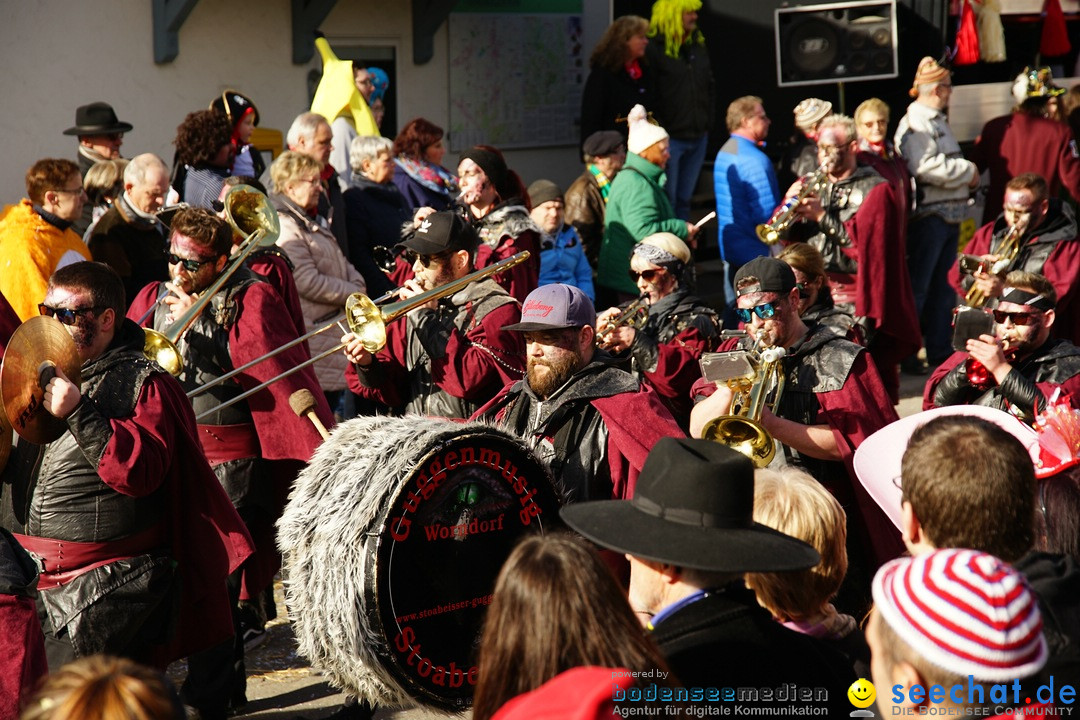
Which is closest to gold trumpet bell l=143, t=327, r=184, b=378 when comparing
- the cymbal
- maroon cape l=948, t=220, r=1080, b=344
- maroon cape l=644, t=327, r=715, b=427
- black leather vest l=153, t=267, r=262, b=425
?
black leather vest l=153, t=267, r=262, b=425

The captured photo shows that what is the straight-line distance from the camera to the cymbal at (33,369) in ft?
12.9

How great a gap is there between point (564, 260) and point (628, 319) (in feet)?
5.94

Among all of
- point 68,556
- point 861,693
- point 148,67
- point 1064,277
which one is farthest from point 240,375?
point 1064,277

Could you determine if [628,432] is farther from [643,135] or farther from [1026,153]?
[1026,153]

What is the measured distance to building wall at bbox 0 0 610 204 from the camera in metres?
8.35

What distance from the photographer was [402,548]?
382 cm

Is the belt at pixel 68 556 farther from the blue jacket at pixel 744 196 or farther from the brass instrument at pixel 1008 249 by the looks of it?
the blue jacket at pixel 744 196

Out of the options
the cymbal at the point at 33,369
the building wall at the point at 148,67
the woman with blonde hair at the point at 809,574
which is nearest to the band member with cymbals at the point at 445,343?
the cymbal at the point at 33,369

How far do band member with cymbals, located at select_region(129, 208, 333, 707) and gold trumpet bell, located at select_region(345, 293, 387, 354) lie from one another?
1.05 ft

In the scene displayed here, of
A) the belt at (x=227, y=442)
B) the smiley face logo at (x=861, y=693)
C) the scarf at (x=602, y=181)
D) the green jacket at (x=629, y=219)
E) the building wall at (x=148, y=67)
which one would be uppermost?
A: the building wall at (x=148, y=67)

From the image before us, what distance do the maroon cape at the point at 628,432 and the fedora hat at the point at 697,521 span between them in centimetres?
141

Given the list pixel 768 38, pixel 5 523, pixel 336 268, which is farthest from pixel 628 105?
pixel 5 523

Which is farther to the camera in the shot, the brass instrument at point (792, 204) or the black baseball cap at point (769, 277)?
the brass instrument at point (792, 204)

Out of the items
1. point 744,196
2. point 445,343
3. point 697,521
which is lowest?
point 697,521
